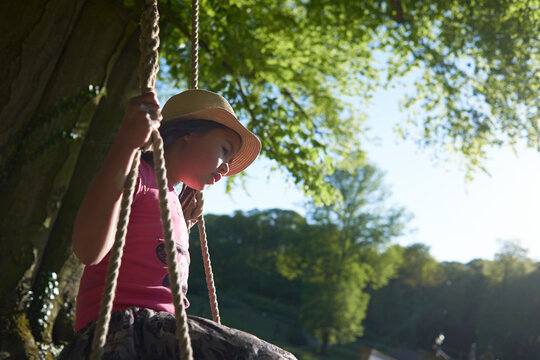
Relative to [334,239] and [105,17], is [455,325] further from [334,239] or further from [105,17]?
[105,17]

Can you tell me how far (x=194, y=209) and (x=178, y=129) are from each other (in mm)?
543

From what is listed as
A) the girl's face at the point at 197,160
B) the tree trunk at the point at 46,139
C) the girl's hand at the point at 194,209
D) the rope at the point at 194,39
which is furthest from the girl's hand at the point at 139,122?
the tree trunk at the point at 46,139

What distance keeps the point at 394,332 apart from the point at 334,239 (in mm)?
11505

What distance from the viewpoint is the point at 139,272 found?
1812 millimetres

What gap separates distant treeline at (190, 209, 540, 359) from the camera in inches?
1065

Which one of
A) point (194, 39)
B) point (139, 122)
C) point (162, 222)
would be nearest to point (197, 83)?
point (194, 39)

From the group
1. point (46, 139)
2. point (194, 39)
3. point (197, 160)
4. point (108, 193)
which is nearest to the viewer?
point (108, 193)

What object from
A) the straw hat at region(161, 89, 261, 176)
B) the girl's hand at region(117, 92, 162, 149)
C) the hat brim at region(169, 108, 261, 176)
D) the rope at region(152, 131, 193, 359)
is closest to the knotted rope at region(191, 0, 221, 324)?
the straw hat at region(161, 89, 261, 176)

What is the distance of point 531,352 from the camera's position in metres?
25.8

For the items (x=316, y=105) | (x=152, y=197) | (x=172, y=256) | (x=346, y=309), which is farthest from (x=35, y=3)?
(x=346, y=309)

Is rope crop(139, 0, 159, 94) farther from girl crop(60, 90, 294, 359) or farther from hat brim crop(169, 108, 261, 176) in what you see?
hat brim crop(169, 108, 261, 176)

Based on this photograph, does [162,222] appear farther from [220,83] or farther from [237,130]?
[220,83]

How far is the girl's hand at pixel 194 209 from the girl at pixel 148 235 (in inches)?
14.6

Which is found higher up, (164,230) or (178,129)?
(178,129)
